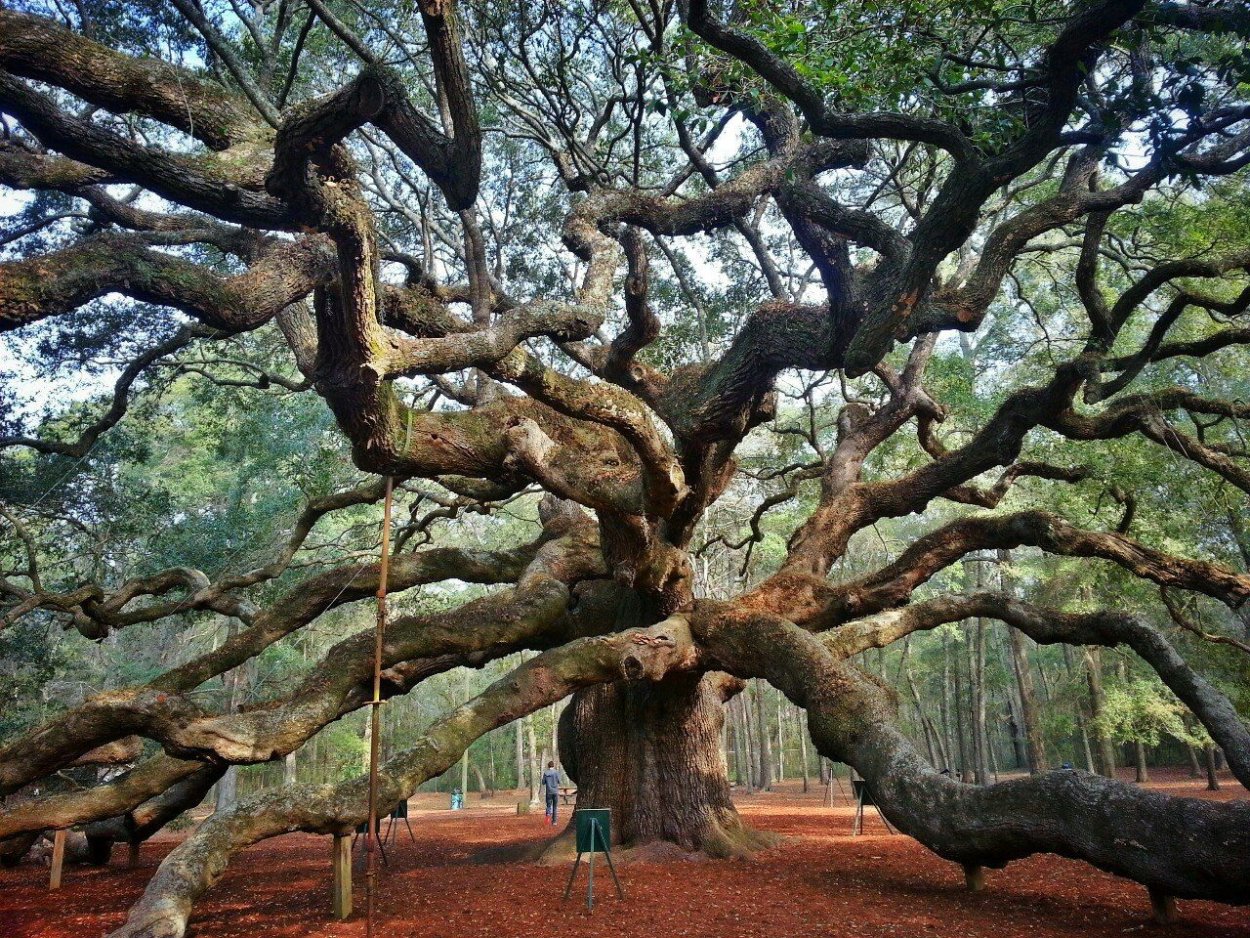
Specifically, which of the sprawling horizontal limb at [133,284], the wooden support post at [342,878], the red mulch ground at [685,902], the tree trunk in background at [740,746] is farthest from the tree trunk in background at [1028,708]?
the sprawling horizontal limb at [133,284]

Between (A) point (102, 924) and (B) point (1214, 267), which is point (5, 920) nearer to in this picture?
(A) point (102, 924)

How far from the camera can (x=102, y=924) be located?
243 inches

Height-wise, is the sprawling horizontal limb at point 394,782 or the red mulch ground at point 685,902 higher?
the sprawling horizontal limb at point 394,782

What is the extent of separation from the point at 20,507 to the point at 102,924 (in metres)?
6.38

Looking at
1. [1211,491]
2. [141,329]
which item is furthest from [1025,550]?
[141,329]

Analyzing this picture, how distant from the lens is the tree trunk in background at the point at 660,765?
8.48m

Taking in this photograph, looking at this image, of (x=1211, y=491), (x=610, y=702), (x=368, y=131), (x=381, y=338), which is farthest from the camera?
(x=368, y=131)

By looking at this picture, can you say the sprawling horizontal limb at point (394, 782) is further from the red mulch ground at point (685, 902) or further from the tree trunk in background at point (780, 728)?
the tree trunk in background at point (780, 728)

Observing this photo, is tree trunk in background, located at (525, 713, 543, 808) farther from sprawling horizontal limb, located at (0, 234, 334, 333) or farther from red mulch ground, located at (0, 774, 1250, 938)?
sprawling horizontal limb, located at (0, 234, 334, 333)

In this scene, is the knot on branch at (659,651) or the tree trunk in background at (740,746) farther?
the tree trunk in background at (740,746)

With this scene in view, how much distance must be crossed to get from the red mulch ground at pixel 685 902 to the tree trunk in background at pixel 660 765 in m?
0.56

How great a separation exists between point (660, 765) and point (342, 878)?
373cm

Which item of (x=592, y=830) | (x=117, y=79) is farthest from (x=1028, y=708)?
(x=117, y=79)

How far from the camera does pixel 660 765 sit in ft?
28.6
